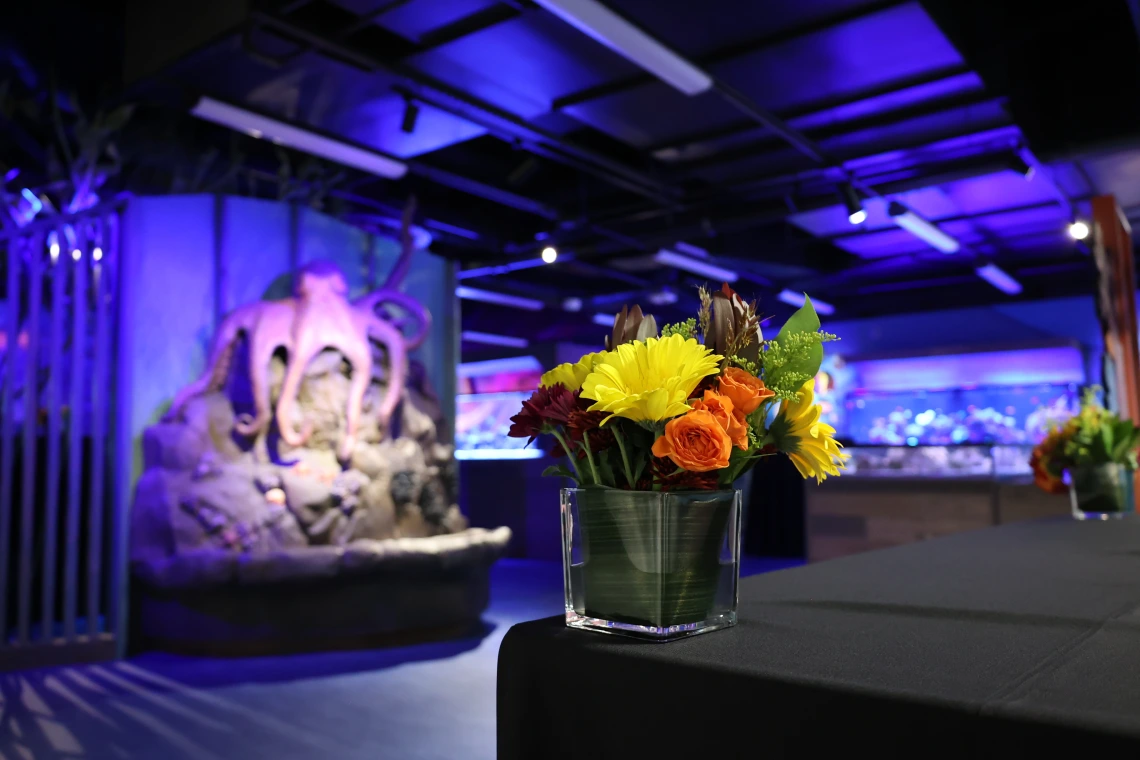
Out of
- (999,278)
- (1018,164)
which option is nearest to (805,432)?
(1018,164)

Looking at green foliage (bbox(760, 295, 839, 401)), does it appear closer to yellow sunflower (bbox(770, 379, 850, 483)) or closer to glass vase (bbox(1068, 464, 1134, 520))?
yellow sunflower (bbox(770, 379, 850, 483))

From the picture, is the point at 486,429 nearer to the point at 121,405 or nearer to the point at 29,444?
the point at 121,405

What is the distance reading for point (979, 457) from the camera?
5562mm

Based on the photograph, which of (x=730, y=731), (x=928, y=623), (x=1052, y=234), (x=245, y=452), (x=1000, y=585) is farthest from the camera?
(x=1052, y=234)

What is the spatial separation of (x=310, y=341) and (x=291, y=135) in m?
1.24

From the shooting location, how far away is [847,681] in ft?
2.05

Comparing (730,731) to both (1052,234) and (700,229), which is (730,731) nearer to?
(700,229)

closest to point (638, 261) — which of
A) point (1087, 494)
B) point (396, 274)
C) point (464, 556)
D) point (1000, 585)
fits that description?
point (396, 274)

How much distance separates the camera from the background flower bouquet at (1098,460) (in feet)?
7.86

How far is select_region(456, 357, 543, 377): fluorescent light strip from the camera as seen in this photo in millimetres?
9688

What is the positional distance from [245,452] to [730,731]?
496cm

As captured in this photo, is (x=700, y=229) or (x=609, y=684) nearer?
(x=609, y=684)

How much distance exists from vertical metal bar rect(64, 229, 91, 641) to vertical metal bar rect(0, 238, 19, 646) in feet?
0.88

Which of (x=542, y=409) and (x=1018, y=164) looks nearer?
(x=542, y=409)
